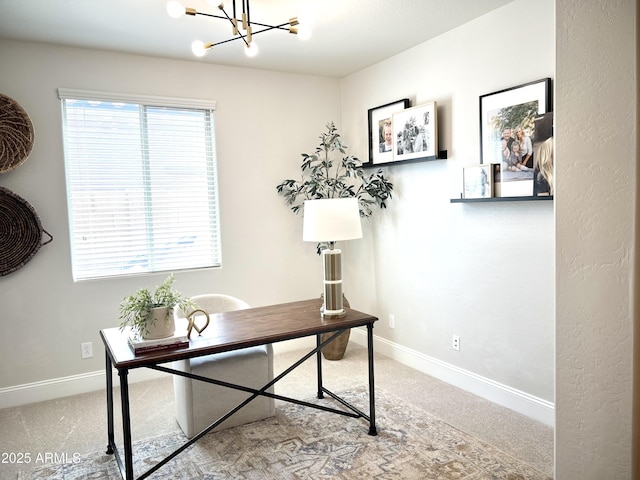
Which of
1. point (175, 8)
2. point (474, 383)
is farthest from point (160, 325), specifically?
point (474, 383)

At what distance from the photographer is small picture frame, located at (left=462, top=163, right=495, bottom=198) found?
10.3ft

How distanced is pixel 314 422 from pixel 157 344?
48.3 inches

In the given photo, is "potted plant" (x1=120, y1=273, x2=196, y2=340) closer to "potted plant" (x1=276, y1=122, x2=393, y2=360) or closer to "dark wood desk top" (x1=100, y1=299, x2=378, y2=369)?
"dark wood desk top" (x1=100, y1=299, x2=378, y2=369)

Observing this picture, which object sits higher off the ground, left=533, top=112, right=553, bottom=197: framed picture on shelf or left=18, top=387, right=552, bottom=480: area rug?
left=533, top=112, right=553, bottom=197: framed picture on shelf

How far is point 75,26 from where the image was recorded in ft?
10.3

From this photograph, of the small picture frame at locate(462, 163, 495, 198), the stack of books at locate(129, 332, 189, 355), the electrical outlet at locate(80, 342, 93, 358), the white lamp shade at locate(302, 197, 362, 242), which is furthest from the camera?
the electrical outlet at locate(80, 342, 93, 358)

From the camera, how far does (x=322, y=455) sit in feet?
8.68

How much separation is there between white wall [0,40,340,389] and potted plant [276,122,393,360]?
0.12 meters

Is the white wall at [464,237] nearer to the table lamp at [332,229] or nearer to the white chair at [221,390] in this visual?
the table lamp at [332,229]

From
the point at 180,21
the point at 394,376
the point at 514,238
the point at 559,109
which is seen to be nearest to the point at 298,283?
the point at 394,376

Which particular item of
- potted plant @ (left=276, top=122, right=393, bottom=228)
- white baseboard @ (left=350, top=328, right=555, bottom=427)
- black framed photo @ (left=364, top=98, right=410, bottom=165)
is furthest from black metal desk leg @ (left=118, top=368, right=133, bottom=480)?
black framed photo @ (left=364, top=98, right=410, bottom=165)

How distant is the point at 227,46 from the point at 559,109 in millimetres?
2668

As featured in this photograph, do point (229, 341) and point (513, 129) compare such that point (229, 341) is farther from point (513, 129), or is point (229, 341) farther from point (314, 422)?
point (513, 129)

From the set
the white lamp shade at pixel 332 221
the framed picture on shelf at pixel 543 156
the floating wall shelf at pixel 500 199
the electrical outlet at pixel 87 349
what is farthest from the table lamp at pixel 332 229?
the electrical outlet at pixel 87 349
